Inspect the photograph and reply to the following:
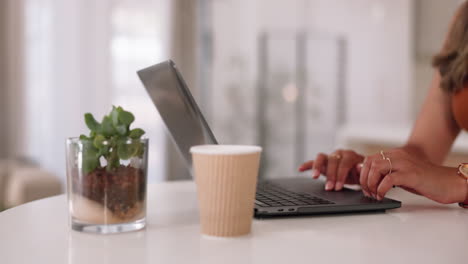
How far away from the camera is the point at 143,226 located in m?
0.72

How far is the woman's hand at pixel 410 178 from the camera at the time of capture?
85 centimetres

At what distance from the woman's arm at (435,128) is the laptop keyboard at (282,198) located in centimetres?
59

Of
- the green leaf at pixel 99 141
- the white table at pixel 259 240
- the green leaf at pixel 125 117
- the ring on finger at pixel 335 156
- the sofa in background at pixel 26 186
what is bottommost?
the sofa in background at pixel 26 186

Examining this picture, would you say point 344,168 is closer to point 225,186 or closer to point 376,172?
point 376,172

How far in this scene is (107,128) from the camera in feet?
2.20

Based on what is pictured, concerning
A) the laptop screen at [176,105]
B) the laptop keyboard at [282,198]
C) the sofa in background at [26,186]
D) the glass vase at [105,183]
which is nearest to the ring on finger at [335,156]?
the laptop keyboard at [282,198]

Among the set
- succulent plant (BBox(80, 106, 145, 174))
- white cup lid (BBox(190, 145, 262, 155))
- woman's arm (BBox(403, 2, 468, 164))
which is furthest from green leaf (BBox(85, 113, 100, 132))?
woman's arm (BBox(403, 2, 468, 164))

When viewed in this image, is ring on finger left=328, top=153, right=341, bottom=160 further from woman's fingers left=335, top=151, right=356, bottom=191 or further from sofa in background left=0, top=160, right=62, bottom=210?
sofa in background left=0, top=160, right=62, bottom=210

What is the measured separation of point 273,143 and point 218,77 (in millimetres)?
761

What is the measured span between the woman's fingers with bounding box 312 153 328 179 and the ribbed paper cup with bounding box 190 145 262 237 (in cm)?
37

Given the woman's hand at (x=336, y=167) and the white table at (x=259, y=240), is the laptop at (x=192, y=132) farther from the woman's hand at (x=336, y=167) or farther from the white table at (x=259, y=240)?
the woman's hand at (x=336, y=167)

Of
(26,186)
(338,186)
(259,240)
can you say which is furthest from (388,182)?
(26,186)

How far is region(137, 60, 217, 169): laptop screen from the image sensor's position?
0.78m

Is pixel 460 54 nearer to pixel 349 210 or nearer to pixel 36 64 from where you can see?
pixel 349 210
